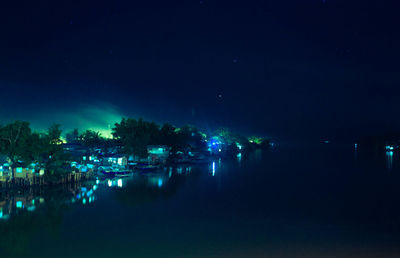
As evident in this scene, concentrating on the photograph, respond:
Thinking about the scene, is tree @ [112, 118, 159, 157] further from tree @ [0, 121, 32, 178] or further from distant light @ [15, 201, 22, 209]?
distant light @ [15, 201, 22, 209]

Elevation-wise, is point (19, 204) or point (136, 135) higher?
point (136, 135)

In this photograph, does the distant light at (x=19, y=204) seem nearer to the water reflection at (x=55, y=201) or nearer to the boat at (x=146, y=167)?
the water reflection at (x=55, y=201)

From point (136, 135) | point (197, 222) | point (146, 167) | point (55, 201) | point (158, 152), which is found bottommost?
point (197, 222)

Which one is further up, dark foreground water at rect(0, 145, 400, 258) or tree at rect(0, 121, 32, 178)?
tree at rect(0, 121, 32, 178)

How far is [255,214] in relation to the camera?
82.2 ft

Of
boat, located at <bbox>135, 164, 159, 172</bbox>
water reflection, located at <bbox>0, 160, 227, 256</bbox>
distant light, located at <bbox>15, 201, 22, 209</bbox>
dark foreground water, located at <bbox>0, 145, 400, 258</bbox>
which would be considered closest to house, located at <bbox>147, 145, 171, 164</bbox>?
boat, located at <bbox>135, 164, 159, 172</bbox>

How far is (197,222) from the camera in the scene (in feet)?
73.7

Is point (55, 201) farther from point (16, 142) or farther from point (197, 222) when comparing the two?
point (197, 222)

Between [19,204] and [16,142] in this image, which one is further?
[16,142]

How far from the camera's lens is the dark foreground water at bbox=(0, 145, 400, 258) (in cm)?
1705

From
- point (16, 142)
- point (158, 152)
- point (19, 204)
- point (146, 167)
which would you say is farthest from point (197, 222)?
point (158, 152)

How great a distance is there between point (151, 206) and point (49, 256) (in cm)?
1147

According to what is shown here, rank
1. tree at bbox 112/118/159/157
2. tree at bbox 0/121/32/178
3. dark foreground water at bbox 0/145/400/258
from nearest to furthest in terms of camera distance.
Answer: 1. dark foreground water at bbox 0/145/400/258
2. tree at bbox 0/121/32/178
3. tree at bbox 112/118/159/157

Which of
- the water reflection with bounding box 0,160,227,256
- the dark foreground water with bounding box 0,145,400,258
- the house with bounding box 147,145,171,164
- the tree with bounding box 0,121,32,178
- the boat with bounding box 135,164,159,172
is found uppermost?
the tree with bounding box 0,121,32,178
